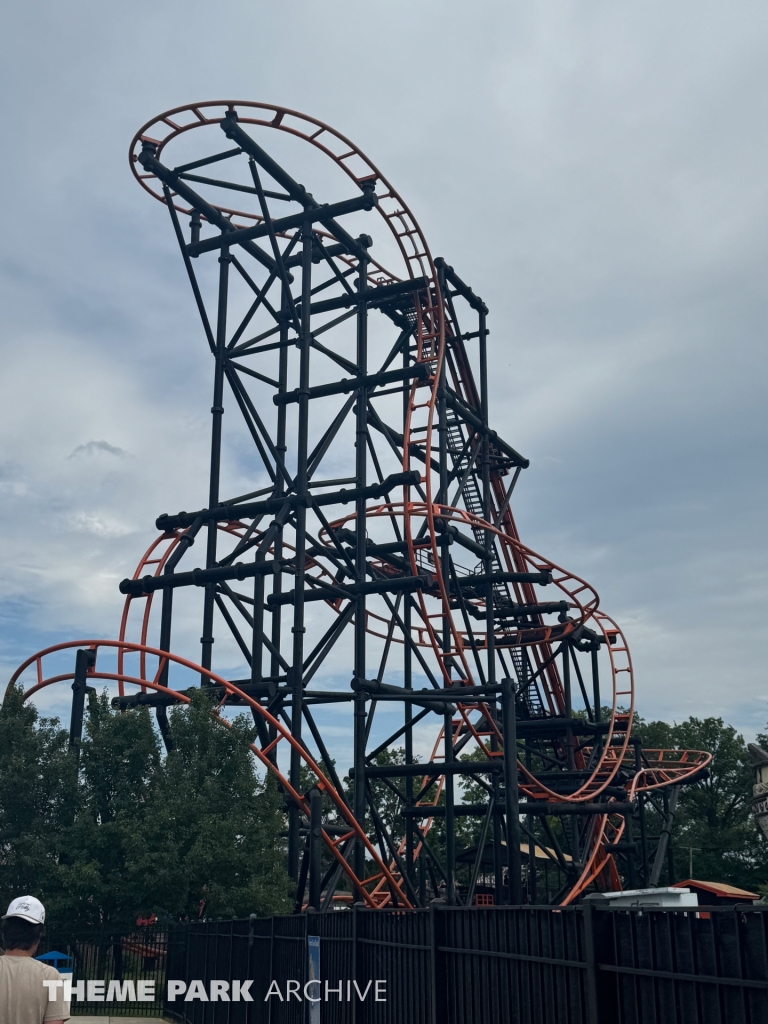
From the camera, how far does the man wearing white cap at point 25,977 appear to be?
3.81m

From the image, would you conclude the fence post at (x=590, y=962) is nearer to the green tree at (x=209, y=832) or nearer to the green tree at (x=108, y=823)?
the green tree at (x=209, y=832)

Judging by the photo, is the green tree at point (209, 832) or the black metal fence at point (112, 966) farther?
the green tree at point (209, 832)

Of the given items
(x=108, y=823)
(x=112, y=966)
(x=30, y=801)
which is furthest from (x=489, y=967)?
(x=30, y=801)

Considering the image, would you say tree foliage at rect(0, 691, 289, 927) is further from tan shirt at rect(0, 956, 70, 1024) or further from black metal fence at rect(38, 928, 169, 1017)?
tan shirt at rect(0, 956, 70, 1024)

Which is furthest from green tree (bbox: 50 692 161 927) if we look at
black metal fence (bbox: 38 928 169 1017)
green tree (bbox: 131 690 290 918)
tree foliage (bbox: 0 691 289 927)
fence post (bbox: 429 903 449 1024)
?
fence post (bbox: 429 903 449 1024)

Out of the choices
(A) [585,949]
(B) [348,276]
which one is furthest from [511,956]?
(B) [348,276]

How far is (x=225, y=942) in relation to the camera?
13758 mm

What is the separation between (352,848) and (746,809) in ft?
127

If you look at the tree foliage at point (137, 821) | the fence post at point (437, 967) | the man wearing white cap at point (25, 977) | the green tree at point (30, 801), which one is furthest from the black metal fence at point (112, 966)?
the man wearing white cap at point (25, 977)

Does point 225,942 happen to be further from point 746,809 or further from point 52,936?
point 746,809

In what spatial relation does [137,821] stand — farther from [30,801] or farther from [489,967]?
[489,967]

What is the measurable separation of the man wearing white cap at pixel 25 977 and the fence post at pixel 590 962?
3297mm

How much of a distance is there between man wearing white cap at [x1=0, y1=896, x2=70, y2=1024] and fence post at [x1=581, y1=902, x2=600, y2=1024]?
10.8ft

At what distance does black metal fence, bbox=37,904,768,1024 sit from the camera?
17.5 ft
